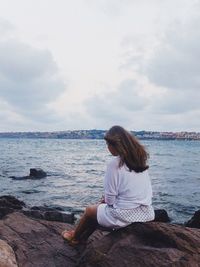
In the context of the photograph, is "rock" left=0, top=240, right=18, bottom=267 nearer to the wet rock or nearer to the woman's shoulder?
the woman's shoulder

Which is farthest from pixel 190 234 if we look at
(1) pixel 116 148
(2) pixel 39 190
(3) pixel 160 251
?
(2) pixel 39 190

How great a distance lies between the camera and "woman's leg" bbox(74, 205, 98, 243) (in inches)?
263

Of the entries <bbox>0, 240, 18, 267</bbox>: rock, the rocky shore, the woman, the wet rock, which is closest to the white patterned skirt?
the woman

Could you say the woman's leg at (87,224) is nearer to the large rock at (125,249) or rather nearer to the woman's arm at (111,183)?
the large rock at (125,249)

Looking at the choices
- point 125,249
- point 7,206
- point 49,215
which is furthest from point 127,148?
point 7,206

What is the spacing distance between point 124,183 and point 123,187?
68mm

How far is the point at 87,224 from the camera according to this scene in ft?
22.7

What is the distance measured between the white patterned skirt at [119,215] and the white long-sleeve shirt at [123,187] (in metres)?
0.08

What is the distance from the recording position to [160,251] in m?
5.83

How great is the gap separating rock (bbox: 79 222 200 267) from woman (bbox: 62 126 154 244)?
8.9 inches

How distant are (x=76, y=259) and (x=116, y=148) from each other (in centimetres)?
198

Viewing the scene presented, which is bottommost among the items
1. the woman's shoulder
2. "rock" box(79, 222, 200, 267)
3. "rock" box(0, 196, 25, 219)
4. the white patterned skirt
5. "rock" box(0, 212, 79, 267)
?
"rock" box(0, 196, 25, 219)

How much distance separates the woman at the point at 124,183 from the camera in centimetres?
629

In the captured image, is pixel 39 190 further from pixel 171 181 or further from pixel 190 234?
pixel 190 234
